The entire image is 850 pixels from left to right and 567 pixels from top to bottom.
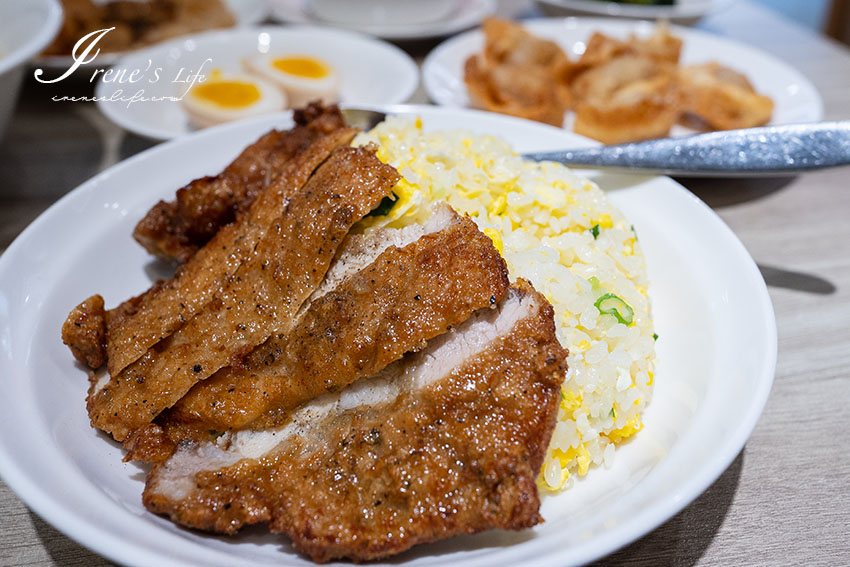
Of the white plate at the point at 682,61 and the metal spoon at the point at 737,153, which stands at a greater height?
the metal spoon at the point at 737,153

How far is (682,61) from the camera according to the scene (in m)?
4.48

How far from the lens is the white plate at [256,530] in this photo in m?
1.29

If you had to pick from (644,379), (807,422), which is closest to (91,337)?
(644,379)

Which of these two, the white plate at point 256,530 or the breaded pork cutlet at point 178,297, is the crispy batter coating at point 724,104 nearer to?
the white plate at point 256,530

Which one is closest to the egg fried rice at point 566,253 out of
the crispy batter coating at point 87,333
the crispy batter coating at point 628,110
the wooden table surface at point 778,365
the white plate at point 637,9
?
the wooden table surface at point 778,365

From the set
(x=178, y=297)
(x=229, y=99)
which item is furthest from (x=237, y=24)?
(x=178, y=297)

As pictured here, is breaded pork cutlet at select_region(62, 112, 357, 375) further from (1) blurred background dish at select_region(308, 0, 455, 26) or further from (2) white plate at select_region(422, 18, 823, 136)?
(1) blurred background dish at select_region(308, 0, 455, 26)

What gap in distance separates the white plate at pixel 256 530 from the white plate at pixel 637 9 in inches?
113

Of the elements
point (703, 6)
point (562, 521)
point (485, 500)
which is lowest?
point (703, 6)

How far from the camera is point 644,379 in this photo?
184cm

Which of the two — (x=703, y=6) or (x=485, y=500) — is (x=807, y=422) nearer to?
(x=485, y=500)

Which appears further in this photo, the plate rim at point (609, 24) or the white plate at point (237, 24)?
the plate rim at point (609, 24)

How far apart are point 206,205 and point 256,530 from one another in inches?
46.3

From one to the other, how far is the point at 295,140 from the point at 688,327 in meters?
1.54
